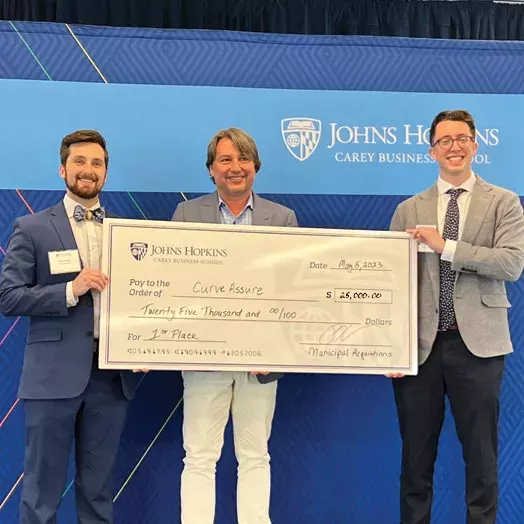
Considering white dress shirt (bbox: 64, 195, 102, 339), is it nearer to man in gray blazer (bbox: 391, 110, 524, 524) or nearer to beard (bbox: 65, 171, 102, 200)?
beard (bbox: 65, 171, 102, 200)

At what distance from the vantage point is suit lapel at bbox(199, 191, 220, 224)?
2150 millimetres

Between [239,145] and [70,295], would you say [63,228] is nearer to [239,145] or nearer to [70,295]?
[70,295]

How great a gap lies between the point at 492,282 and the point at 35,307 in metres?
1.55

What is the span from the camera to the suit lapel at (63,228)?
6.46 feet

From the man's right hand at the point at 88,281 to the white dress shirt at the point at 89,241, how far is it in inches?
2.8

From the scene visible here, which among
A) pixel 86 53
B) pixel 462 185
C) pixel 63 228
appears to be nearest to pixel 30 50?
pixel 86 53

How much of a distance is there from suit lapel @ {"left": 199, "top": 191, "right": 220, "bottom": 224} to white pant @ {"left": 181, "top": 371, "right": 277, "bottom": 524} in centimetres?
55

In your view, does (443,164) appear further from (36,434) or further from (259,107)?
(36,434)

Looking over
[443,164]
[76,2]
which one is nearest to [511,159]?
[443,164]

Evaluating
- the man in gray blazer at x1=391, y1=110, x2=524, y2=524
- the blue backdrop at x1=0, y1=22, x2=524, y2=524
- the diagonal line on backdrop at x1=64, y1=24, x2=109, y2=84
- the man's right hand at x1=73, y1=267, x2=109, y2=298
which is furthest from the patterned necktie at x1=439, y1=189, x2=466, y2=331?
the diagonal line on backdrop at x1=64, y1=24, x2=109, y2=84

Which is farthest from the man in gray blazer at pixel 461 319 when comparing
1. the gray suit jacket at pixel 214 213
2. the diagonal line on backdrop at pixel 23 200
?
the diagonal line on backdrop at pixel 23 200

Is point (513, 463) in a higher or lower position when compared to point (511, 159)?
lower

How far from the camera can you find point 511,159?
2629mm

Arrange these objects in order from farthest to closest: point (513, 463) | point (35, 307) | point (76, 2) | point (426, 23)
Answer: point (426, 23) → point (76, 2) → point (513, 463) → point (35, 307)
